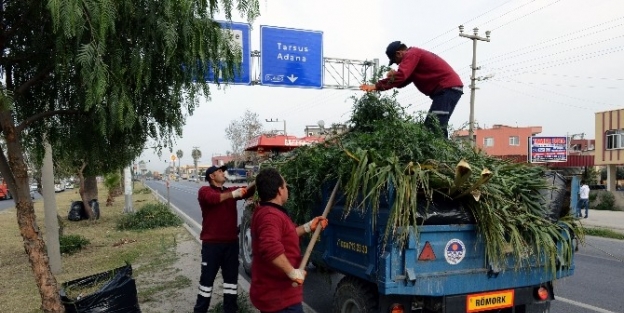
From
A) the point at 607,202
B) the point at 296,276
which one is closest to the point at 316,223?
the point at 296,276

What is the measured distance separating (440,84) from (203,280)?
3.34 m

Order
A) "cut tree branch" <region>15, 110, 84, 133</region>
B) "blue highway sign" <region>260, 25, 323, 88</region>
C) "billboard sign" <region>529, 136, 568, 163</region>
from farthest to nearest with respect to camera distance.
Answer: "billboard sign" <region>529, 136, 568, 163</region> → "blue highway sign" <region>260, 25, 323, 88</region> → "cut tree branch" <region>15, 110, 84, 133</region>

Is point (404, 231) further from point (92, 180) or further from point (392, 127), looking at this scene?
point (92, 180)

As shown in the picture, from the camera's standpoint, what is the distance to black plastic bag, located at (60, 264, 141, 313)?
4.21 metres

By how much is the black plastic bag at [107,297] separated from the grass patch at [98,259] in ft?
4.26

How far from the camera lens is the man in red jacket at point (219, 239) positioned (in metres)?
5.07

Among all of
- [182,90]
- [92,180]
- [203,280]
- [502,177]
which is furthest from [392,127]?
[92,180]

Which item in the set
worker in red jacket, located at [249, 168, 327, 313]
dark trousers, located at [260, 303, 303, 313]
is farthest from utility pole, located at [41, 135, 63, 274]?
dark trousers, located at [260, 303, 303, 313]

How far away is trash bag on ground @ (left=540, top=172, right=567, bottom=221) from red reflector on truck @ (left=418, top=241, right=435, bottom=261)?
1114 mm

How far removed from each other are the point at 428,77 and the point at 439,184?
201 centimetres

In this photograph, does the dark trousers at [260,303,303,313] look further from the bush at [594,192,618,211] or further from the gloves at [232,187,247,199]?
the bush at [594,192,618,211]

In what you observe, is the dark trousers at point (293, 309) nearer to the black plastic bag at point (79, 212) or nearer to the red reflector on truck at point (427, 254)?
the red reflector on truck at point (427, 254)

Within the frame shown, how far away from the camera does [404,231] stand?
3.45 meters

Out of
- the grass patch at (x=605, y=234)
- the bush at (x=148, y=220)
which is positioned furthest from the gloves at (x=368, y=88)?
the grass patch at (x=605, y=234)
